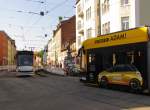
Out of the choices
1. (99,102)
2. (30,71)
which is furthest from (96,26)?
(99,102)

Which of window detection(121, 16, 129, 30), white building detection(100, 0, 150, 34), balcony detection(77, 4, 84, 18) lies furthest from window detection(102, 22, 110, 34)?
balcony detection(77, 4, 84, 18)

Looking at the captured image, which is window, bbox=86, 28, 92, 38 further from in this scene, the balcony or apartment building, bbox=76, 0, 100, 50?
the balcony

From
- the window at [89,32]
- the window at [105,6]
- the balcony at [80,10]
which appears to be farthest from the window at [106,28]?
the balcony at [80,10]

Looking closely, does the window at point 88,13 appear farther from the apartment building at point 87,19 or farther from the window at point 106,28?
the window at point 106,28

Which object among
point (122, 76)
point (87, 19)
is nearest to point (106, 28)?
point (87, 19)

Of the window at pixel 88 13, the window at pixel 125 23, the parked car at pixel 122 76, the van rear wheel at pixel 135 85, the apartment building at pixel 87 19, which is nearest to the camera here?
the van rear wheel at pixel 135 85

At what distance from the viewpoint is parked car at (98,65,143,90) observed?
22359 millimetres

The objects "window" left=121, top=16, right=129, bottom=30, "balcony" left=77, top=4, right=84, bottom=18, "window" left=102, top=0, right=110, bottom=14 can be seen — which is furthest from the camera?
"balcony" left=77, top=4, right=84, bottom=18

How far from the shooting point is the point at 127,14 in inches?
1927

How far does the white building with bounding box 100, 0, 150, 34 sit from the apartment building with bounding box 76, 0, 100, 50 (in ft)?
16.8

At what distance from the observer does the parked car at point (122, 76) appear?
22.4 metres

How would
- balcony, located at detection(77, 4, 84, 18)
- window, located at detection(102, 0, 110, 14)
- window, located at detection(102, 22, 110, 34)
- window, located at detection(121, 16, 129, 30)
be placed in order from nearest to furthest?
window, located at detection(121, 16, 129, 30)
window, located at detection(102, 22, 110, 34)
window, located at detection(102, 0, 110, 14)
balcony, located at detection(77, 4, 84, 18)

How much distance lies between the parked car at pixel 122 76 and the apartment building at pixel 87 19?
3017 cm

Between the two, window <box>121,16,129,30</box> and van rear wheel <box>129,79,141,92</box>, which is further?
window <box>121,16,129,30</box>
